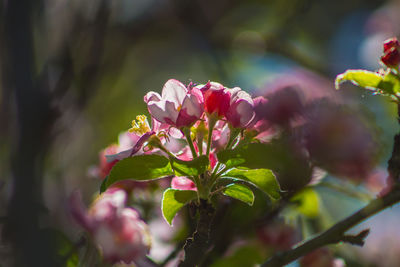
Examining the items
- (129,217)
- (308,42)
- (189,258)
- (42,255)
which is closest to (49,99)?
(129,217)

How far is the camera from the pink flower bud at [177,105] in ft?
3.78

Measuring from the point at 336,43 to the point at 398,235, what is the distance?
2.82 m

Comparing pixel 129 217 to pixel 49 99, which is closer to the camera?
pixel 129 217

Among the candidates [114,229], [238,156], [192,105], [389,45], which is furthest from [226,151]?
[389,45]

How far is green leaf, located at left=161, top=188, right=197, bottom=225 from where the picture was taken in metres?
1.17

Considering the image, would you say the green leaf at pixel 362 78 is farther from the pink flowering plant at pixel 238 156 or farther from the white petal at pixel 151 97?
the white petal at pixel 151 97

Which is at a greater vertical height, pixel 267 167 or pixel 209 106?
pixel 209 106

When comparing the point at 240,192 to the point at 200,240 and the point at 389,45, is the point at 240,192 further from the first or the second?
the point at 389,45

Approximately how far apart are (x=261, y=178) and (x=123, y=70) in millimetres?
3616

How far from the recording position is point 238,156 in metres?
1.11

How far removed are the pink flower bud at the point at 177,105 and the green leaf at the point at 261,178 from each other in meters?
0.15

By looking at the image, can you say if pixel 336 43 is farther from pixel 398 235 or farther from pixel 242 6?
pixel 398 235

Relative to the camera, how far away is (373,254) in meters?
2.23

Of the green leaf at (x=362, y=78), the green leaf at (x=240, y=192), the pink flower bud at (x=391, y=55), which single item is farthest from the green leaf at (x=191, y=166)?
the pink flower bud at (x=391, y=55)
